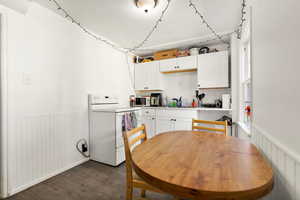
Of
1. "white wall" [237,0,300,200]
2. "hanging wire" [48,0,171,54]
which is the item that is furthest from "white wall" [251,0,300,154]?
"hanging wire" [48,0,171,54]

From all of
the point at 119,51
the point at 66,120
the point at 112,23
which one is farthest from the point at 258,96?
the point at 119,51

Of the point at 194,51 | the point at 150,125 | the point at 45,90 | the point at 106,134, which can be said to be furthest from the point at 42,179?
the point at 194,51

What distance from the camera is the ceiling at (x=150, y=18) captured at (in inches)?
77.7

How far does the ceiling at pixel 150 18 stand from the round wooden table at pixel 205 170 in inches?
74.4

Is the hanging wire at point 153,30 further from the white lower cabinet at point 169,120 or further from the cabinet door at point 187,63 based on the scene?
the white lower cabinet at point 169,120

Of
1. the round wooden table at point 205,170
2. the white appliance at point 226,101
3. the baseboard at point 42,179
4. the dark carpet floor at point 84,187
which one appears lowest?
the dark carpet floor at point 84,187

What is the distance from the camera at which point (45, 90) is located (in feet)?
6.75

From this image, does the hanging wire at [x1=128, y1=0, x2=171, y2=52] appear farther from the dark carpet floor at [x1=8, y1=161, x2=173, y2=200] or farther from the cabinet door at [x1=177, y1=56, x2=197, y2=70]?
the dark carpet floor at [x1=8, y1=161, x2=173, y2=200]

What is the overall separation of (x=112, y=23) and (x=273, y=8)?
2222mm

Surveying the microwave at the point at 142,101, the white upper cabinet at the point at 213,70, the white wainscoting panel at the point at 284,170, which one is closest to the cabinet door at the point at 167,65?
the white upper cabinet at the point at 213,70

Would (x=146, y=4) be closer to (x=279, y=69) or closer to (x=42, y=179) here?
(x=279, y=69)

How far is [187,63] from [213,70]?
0.59 metres

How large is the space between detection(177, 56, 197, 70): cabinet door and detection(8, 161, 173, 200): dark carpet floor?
2497 mm

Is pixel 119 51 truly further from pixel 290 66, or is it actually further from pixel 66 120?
pixel 290 66
